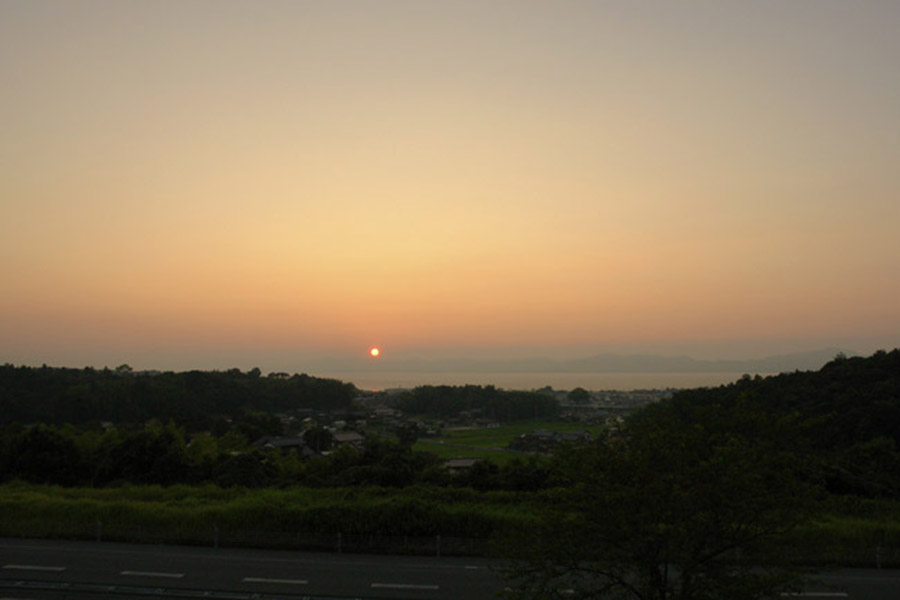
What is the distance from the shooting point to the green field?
54888 millimetres

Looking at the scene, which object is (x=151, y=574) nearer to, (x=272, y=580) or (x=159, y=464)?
(x=272, y=580)

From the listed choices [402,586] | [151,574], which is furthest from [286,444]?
[402,586]

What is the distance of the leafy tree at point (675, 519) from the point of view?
10.3m

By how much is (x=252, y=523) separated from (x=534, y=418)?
8579 cm

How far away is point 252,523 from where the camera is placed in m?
20.0

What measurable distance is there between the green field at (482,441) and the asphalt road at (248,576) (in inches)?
1075

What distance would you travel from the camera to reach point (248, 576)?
16.2 meters

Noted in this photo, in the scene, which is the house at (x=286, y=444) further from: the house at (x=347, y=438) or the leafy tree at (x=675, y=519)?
the leafy tree at (x=675, y=519)

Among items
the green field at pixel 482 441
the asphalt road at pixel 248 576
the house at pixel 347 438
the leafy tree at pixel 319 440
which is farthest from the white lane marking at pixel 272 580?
the house at pixel 347 438

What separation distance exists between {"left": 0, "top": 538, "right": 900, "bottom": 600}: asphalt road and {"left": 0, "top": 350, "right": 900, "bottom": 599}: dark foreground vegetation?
1.01 meters

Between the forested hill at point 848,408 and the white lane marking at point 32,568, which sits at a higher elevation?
the forested hill at point 848,408

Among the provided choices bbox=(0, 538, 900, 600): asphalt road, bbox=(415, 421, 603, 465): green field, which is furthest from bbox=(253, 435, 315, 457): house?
bbox=(0, 538, 900, 600): asphalt road

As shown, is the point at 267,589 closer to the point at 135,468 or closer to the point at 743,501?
the point at 743,501

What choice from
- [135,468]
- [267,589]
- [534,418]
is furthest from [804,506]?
[534,418]
